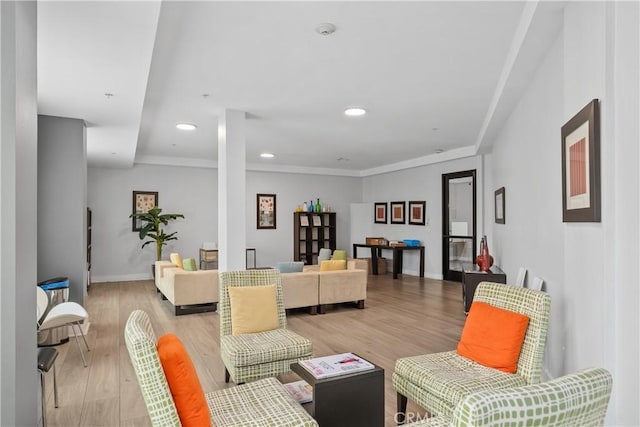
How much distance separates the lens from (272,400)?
2.04m

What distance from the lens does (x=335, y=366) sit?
94.4 inches

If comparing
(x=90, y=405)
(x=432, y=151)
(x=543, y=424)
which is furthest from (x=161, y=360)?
(x=432, y=151)

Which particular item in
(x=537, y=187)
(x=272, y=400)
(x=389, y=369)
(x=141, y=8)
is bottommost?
(x=389, y=369)

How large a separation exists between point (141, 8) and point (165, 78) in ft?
5.37

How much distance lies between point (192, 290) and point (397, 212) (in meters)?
5.66

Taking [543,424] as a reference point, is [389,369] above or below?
below

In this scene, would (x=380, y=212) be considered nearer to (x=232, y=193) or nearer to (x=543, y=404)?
(x=232, y=193)

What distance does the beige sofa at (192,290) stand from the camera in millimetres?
5570

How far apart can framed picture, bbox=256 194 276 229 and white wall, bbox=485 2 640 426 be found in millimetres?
7036

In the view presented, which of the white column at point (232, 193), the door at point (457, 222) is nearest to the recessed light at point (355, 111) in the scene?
the white column at point (232, 193)

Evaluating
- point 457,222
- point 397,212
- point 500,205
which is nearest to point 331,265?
point 500,205

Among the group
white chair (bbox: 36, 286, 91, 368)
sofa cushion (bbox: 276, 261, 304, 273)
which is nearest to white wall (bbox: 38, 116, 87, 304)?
white chair (bbox: 36, 286, 91, 368)

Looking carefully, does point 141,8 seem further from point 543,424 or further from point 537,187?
point 537,187

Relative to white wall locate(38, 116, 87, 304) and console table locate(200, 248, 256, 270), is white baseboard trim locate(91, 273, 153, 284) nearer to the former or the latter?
console table locate(200, 248, 256, 270)
